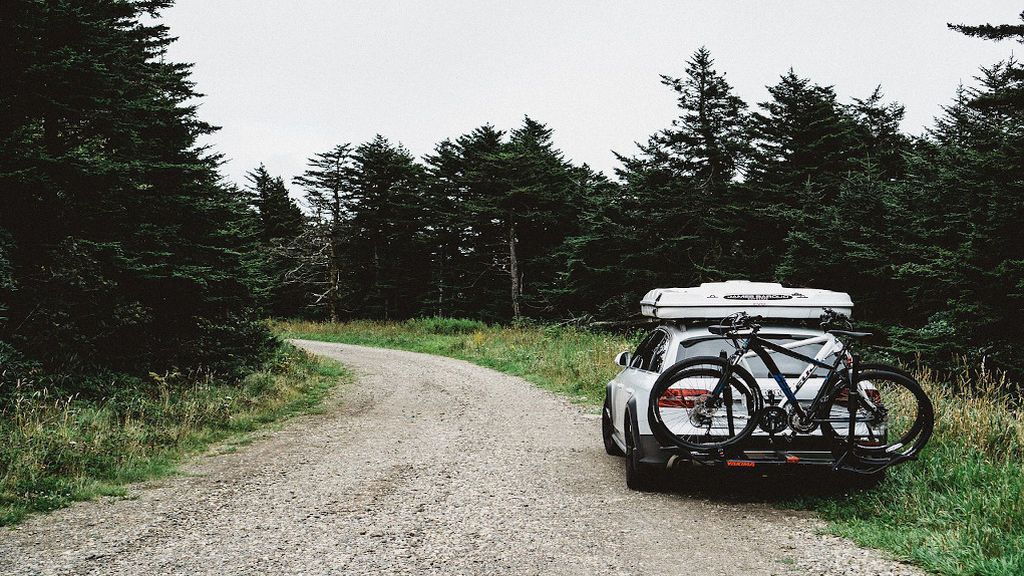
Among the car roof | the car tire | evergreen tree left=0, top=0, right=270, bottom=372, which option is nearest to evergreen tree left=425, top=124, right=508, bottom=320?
evergreen tree left=0, top=0, right=270, bottom=372

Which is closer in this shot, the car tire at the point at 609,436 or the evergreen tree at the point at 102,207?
the car tire at the point at 609,436

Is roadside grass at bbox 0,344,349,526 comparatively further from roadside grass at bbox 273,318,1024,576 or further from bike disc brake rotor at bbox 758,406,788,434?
roadside grass at bbox 273,318,1024,576

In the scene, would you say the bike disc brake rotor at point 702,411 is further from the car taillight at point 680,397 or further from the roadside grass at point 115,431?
the roadside grass at point 115,431

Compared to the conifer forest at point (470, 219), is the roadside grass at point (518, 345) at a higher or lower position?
lower

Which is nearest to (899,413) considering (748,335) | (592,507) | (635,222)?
(748,335)

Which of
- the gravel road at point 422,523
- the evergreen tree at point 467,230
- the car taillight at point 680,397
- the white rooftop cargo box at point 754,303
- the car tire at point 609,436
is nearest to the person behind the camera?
the gravel road at point 422,523

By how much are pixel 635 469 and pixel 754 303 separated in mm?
2052

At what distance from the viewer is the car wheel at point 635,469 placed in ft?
19.7

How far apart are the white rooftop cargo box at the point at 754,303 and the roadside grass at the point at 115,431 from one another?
240 inches

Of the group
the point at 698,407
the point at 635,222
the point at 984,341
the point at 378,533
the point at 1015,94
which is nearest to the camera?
the point at 378,533

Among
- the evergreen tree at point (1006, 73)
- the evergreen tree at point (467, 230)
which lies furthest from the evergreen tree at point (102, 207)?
the evergreen tree at point (467, 230)

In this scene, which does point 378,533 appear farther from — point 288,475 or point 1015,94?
point 1015,94

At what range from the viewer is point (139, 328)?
11.9m

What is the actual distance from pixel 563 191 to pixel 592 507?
34.9 meters
